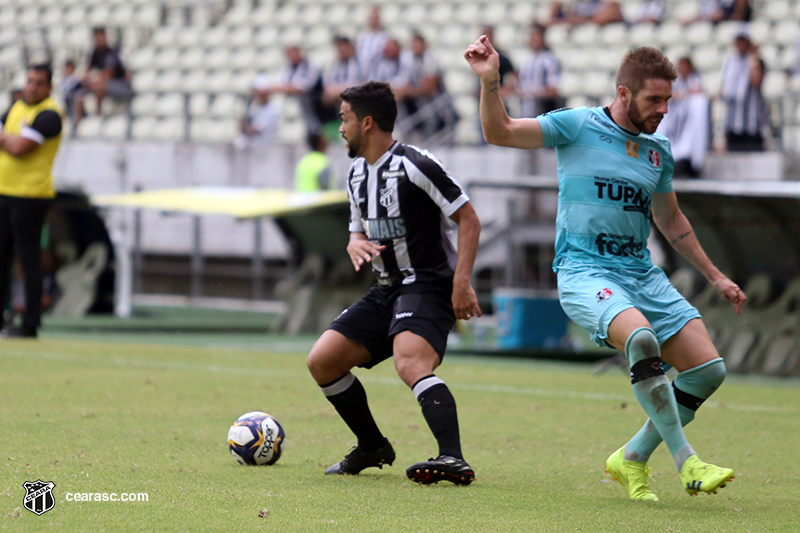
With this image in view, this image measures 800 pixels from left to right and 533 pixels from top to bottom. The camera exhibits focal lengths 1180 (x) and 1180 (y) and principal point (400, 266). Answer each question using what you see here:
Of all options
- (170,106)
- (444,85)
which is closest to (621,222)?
(444,85)

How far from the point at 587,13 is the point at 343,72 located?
14.9ft

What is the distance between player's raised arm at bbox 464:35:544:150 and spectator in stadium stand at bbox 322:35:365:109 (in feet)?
39.7

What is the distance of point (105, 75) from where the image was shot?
2008cm

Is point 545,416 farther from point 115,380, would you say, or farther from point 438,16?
point 438,16

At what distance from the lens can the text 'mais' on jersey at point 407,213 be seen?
523 centimetres

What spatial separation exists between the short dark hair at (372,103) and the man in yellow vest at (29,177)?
6.09 m

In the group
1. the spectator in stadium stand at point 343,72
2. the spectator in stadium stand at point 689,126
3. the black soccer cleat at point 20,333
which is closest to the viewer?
the black soccer cleat at point 20,333

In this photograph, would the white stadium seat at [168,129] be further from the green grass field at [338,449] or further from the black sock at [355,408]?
the black sock at [355,408]

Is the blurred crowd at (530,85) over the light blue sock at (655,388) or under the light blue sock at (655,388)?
over

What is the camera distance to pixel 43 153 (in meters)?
10.7

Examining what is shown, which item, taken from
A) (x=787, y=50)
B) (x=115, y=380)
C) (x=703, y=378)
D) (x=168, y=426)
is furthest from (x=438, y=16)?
(x=703, y=378)

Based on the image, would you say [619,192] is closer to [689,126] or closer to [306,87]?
[689,126]

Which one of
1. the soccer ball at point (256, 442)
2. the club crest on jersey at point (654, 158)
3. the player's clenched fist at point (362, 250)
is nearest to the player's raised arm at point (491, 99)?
the club crest on jersey at point (654, 158)

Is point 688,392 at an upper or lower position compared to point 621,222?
lower
